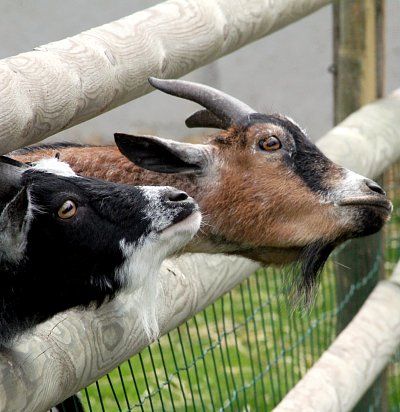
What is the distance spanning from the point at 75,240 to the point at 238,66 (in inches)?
260

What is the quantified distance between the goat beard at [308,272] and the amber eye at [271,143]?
32 cm

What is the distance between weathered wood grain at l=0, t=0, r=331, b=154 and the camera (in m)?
2.27

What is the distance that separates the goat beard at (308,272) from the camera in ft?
10.4

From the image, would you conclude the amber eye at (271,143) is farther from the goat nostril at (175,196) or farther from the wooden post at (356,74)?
the wooden post at (356,74)

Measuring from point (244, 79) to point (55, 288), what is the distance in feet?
21.6

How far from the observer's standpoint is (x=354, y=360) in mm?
3740

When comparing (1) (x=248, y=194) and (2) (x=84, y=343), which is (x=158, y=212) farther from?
(1) (x=248, y=194)

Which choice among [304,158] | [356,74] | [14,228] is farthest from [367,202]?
[356,74]

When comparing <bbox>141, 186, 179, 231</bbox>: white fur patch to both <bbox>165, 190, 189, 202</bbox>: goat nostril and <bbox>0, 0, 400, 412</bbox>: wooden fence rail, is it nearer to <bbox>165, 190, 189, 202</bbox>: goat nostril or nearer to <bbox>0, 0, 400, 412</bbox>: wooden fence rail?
<bbox>165, 190, 189, 202</bbox>: goat nostril

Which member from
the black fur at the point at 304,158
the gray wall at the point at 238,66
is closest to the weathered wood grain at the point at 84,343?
the black fur at the point at 304,158

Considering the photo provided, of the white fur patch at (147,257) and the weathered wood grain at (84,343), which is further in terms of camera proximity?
the white fur patch at (147,257)

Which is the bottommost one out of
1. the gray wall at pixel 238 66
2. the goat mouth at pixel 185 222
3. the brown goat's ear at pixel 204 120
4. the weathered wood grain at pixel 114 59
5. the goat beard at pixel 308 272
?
the gray wall at pixel 238 66

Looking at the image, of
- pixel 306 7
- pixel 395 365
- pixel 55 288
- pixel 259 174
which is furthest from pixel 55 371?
pixel 395 365

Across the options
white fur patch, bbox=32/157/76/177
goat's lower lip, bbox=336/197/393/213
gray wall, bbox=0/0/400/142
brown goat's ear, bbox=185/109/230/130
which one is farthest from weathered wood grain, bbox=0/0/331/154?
gray wall, bbox=0/0/400/142
